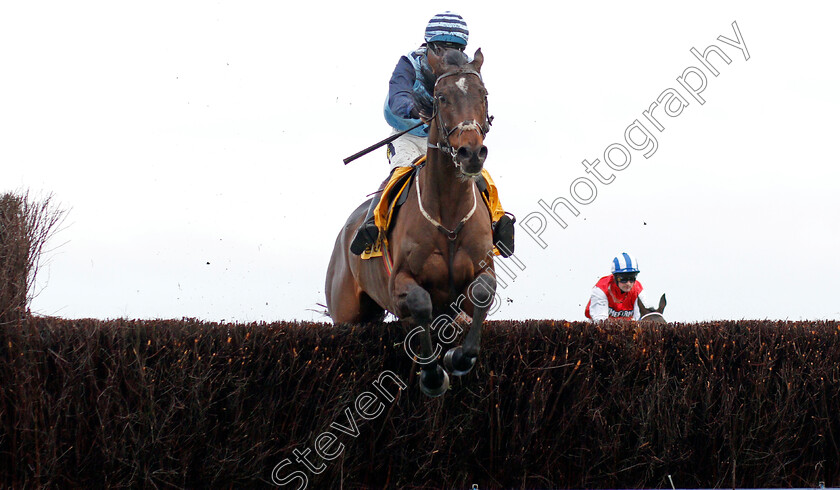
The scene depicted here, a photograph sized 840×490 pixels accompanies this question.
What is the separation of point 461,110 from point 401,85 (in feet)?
4.83

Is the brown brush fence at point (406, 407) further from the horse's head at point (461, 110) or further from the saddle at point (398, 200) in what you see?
the horse's head at point (461, 110)

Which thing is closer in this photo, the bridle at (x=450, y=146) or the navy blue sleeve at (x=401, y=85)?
the bridle at (x=450, y=146)

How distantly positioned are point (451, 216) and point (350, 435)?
1.63 m

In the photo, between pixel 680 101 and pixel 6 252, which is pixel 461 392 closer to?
pixel 680 101

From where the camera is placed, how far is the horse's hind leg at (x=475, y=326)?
5.50 meters

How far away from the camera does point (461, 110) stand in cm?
505

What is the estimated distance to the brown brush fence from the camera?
17.8ft

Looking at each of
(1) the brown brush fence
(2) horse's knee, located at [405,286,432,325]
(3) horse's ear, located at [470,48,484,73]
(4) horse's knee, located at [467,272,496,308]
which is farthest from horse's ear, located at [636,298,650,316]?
(3) horse's ear, located at [470,48,484,73]

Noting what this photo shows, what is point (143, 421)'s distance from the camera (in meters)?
5.44

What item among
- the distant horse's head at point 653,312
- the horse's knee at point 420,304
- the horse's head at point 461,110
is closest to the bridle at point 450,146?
the horse's head at point 461,110

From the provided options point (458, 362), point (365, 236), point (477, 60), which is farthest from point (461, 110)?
point (458, 362)

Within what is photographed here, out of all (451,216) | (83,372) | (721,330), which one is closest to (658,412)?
(721,330)

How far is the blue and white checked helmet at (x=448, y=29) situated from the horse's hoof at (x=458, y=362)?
214cm

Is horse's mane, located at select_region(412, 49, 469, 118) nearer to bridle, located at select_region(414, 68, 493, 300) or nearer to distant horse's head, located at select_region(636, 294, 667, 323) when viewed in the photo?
bridle, located at select_region(414, 68, 493, 300)
